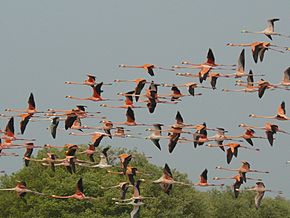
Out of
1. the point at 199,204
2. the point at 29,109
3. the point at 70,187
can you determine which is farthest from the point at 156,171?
the point at 29,109

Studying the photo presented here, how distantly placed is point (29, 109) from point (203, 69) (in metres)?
7.36

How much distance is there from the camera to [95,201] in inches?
2579

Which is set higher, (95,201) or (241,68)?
(241,68)

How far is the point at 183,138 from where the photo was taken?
29891mm

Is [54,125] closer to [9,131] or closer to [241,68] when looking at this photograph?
[9,131]

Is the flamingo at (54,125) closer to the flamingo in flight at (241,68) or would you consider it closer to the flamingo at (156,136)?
the flamingo at (156,136)

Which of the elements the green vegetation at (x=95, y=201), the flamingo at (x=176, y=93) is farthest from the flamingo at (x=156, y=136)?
the green vegetation at (x=95, y=201)

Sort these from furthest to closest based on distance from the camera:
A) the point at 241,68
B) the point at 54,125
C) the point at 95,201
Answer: the point at 95,201
the point at 54,125
the point at 241,68

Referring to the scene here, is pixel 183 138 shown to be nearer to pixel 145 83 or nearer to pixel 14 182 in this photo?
A: pixel 145 83

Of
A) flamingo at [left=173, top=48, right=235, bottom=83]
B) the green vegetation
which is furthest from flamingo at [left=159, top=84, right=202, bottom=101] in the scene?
the green vegetation

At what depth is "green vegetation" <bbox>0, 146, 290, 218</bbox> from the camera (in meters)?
65.4

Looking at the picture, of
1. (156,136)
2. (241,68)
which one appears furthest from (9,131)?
(241,68)

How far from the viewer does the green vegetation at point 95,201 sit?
6544cm

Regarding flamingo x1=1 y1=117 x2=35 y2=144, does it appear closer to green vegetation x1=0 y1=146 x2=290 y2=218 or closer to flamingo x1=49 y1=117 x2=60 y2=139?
flamingo x1=49 y1=117 x2=60 y2=139
